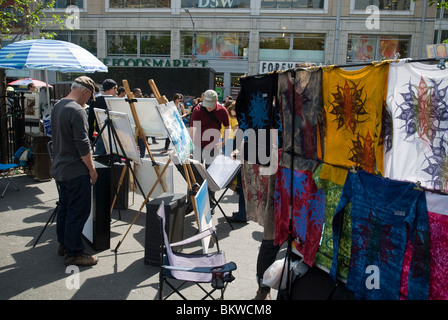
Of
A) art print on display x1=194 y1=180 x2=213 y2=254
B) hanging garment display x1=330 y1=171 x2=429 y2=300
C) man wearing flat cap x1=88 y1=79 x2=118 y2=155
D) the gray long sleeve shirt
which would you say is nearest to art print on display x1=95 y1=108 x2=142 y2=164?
the gray long sleeve shirt

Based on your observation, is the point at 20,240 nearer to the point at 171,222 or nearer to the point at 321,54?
the point at 171,222

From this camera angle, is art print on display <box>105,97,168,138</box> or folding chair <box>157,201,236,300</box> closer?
folding chair <box>157,201,236,300</box>

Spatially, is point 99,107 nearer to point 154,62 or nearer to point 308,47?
point 154,62

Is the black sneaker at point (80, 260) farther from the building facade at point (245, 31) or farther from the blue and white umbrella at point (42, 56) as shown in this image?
the building facade at point (245, 31)

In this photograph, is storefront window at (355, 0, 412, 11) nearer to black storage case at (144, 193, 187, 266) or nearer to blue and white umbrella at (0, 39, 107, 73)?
blue and white umbrella at (0, 39, 107, 73)

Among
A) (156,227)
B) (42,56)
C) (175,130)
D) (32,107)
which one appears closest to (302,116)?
(175,130)

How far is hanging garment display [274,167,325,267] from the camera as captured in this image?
3.21 meters

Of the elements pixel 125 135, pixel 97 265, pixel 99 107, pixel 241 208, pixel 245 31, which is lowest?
pixel 97 265

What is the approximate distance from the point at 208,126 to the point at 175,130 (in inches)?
63.6

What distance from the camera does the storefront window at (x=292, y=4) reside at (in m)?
28.8

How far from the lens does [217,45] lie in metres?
30.2

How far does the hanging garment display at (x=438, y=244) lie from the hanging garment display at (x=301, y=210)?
94 centimetres

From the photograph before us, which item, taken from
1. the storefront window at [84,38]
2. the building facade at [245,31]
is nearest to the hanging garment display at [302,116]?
the building facade at [245,31]

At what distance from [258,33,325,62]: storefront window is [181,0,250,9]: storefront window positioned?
2.78 metres
